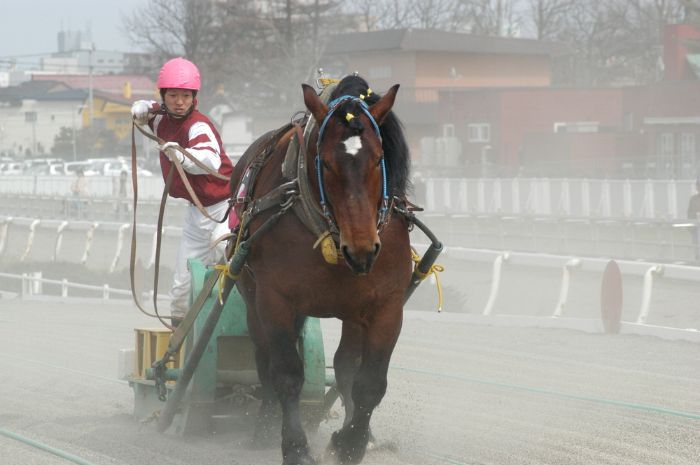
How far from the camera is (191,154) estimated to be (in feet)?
23.8

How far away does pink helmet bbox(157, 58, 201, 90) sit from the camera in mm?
7414

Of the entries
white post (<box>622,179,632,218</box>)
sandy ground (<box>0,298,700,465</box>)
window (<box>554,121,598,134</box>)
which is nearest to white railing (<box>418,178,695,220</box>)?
white post (<box>622,179,632,218</box>)

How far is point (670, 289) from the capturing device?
17.0 m

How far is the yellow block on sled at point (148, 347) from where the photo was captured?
816 centimetres

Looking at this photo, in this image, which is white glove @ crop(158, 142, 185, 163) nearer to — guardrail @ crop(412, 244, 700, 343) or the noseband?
the noseband

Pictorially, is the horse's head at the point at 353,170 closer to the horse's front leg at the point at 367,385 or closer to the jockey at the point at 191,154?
the horse's front leg at the point at 367,385

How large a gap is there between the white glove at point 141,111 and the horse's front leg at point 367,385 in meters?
2.36

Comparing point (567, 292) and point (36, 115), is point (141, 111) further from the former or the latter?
point (36, 115)

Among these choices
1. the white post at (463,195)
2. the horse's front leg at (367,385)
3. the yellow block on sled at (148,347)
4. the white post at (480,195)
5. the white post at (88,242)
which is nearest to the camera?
the horse's front leg at (367,385)

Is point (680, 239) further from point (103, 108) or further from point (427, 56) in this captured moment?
point (103, 108)

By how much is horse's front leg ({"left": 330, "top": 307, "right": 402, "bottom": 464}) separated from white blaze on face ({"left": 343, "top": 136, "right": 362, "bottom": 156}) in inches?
35.5

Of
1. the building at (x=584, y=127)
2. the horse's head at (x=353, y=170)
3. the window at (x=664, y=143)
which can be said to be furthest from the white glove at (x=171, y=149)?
the window at (x=664, y=143)

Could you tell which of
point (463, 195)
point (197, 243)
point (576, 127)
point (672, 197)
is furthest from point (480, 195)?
point (197, 243)

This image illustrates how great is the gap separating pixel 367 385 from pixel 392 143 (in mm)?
1195
